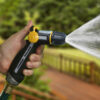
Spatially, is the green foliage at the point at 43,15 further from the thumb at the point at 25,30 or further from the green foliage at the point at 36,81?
the thumb at the point at 25,30

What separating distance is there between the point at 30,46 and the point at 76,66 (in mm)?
5744

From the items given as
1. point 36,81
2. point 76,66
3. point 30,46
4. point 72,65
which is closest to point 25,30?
point 30,46

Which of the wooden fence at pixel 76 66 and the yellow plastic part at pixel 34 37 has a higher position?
the yellow plastic part at pixel 34 37

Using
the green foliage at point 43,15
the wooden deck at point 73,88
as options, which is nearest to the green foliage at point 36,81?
the green foliage at point 43,15

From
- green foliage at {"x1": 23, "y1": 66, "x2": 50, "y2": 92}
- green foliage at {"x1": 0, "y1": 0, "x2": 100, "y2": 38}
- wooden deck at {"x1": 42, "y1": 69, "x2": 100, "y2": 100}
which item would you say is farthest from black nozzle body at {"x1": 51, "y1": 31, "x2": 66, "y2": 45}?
wooden deck at {"x1": 42, "y1": 69, "x2": 100, "y2": 100}

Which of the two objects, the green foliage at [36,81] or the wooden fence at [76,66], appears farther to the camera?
the wooden fence at [76,66]

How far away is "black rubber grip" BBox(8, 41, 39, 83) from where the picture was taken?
0.84m

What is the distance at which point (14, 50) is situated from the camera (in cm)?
93

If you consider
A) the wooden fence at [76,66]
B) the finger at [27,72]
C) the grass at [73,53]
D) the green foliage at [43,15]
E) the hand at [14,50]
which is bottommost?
the grass at [73,53]

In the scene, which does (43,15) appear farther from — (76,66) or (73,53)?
(76,66)

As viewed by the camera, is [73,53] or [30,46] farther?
[73,53]

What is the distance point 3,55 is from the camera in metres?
0.94

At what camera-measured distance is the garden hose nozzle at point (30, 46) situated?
2.57ft

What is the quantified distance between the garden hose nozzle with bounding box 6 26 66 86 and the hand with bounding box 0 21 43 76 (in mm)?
26
